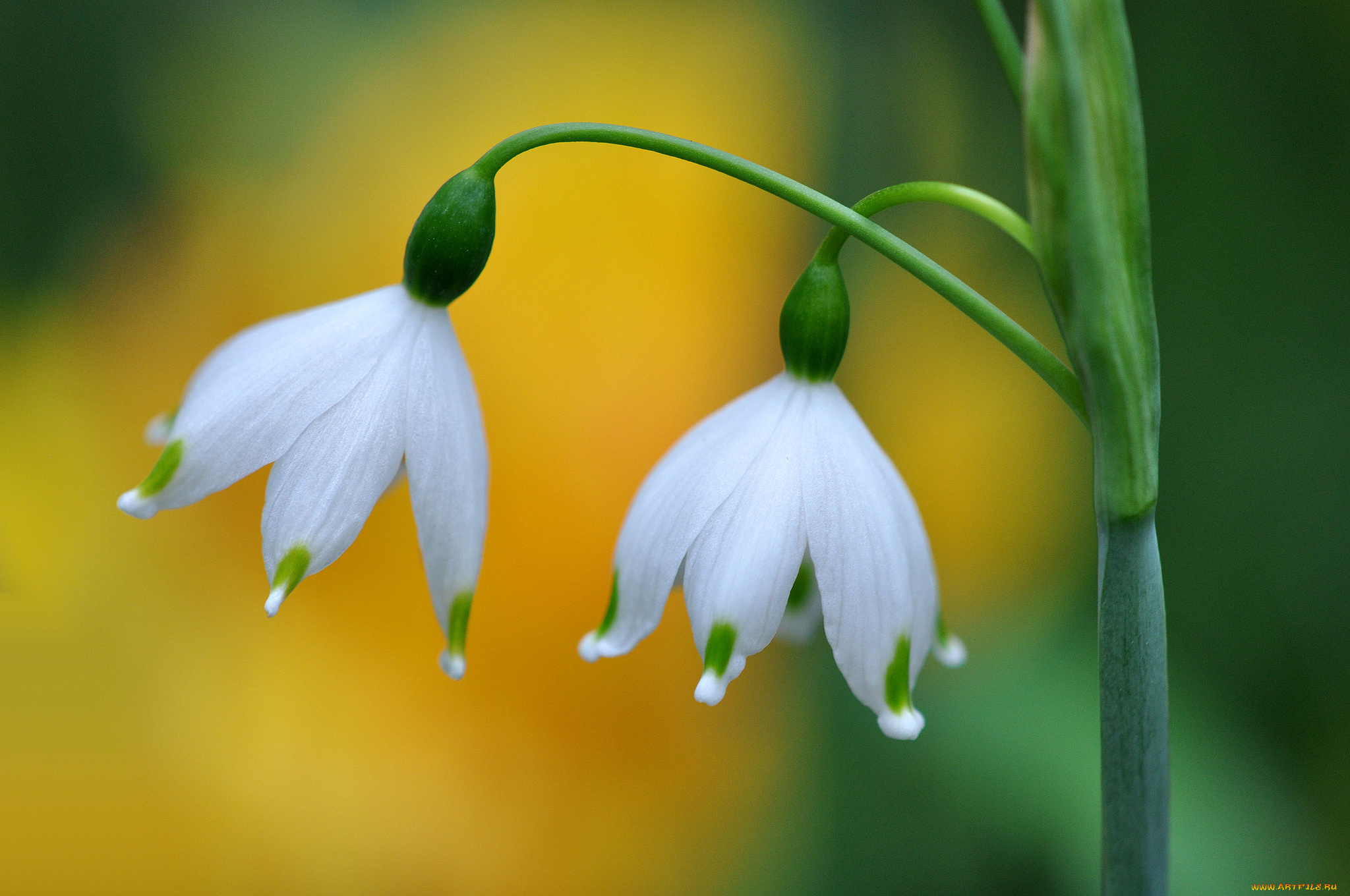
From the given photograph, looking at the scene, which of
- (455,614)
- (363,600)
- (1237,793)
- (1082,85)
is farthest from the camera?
(363,600)

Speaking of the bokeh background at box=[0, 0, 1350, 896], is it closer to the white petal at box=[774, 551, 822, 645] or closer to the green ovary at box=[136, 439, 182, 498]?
the white petal at box=[774, 551, 822, 645]

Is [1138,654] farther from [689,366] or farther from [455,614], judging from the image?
[689,366]

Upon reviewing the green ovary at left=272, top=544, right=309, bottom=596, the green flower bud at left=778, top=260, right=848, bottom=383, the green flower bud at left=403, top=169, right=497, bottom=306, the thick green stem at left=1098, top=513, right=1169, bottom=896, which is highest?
the green flower bud at left=403, top=169, right=497, bottom=306

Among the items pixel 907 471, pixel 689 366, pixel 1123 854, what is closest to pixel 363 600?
pixel 689 366

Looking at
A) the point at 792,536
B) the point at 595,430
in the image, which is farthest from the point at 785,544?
the point at 595,430

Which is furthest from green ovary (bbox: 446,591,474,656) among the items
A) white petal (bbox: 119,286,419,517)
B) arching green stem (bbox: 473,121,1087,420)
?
arching green stem (bbox: 473,121,1087,420)

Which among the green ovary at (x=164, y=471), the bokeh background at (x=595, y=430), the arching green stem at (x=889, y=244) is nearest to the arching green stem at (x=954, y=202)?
the arching green stem at (x=889, y=244)
